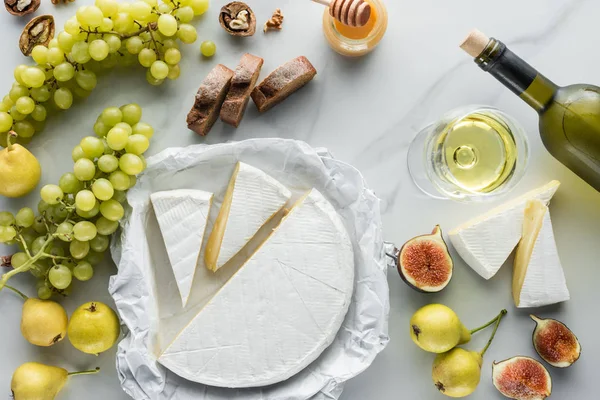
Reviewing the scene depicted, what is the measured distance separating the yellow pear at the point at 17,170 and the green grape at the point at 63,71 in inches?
7.8

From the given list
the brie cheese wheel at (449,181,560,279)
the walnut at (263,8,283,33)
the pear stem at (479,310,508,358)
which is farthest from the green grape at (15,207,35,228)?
the pear stem at (479,310,508,358)

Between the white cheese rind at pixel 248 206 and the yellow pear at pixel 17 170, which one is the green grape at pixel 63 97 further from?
the white cheese rind at pixel 248 206

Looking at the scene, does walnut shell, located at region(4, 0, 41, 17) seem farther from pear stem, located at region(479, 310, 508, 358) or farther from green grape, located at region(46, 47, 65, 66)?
pear stem, located at region(479, 310, 508, 358)

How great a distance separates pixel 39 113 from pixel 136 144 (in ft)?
1.07

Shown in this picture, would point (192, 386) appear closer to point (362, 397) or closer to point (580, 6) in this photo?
point (362, 397)

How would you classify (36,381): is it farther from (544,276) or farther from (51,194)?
(544,276)

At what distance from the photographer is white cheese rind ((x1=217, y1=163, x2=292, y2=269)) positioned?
67.3 inches

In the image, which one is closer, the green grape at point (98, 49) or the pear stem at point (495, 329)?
the green grape at point (98, 49)

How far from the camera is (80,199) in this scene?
1595 mm

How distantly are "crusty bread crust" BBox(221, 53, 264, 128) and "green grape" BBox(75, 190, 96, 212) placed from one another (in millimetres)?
424

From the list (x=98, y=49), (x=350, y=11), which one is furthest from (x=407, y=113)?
(x=98, y=49)

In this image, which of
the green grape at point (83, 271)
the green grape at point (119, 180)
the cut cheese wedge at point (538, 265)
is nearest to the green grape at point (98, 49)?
the green grape at point (119, 180)

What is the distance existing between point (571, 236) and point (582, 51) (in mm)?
545

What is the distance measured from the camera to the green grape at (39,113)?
1.74 m
